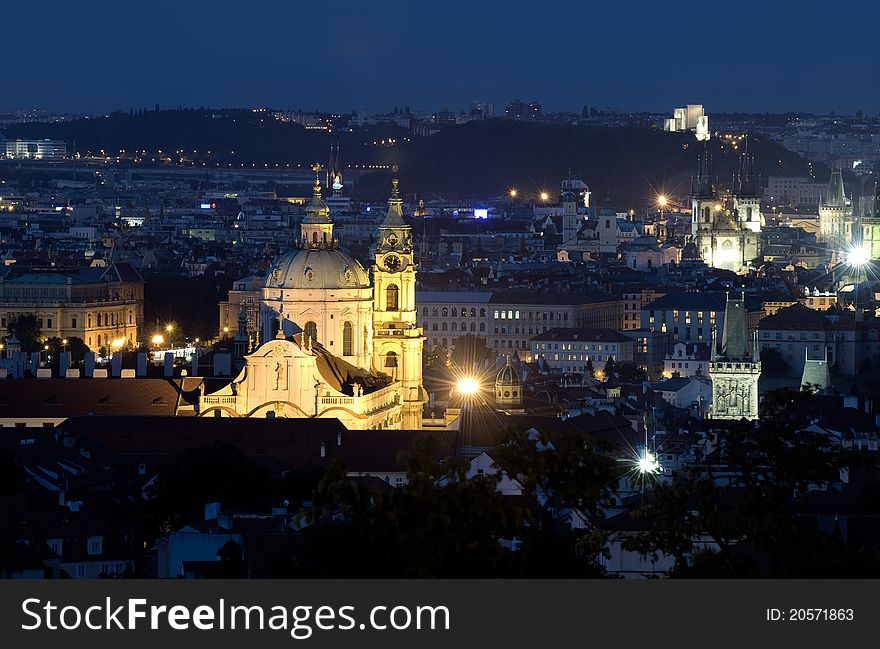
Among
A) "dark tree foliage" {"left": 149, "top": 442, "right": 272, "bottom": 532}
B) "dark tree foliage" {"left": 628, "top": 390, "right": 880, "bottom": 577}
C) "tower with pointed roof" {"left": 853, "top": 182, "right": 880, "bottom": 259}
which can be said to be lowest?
"dark tree foliage" {"left": 149, "top": 442, "right": 272, "bottom": 532}

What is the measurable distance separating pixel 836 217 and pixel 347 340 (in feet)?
390

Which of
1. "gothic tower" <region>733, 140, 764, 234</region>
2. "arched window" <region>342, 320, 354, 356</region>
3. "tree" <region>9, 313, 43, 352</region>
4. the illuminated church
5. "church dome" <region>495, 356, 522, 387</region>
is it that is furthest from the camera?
"gothic tower" <region>733, 140, 764, 234</region>

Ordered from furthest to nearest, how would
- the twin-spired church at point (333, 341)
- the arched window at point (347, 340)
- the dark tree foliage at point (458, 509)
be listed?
the arched window at point (347, 340), the twin-spired church at point (333, 341), the dark tree foliage at point (458, 509)

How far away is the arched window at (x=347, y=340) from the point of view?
2368 inches

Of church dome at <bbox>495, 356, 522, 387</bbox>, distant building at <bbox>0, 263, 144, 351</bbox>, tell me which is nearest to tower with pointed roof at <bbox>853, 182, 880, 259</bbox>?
distant building at <bbox>0, 263, 144, 351</bbox>

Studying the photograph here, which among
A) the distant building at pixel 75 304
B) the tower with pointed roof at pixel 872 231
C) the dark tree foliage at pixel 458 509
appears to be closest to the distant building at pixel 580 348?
the distant building at pixel 75 304

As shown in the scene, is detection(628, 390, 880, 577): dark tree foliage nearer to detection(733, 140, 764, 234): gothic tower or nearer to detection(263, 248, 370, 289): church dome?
detection(263, 248, 370, 289): church dome

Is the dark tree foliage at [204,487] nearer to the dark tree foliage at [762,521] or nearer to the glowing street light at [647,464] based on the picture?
the glowing street light at [647,464]

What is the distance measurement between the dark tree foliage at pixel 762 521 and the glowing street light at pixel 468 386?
40.3 meters

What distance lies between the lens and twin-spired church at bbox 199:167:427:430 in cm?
5731

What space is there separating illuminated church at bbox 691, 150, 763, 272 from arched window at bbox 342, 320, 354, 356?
86.2 metres

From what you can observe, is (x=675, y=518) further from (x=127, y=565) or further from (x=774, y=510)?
(x=127, y=565)

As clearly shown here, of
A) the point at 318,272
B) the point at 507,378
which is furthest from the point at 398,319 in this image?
the point at 507,378

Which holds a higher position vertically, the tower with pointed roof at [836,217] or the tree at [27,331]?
the tower with pointed roof at [836,217]
